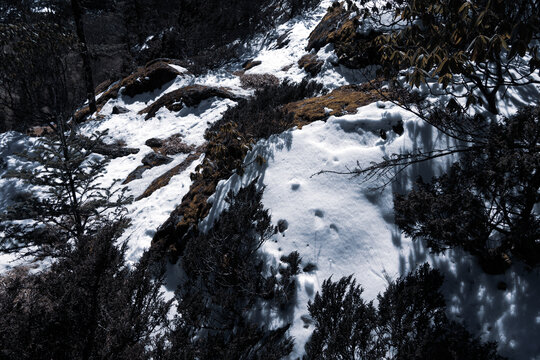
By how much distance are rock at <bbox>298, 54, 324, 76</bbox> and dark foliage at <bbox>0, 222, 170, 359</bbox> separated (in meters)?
7.91

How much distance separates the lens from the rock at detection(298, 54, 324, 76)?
9033 mm

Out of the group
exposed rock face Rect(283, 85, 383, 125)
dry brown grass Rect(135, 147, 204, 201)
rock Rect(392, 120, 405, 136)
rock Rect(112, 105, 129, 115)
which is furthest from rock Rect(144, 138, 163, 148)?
rock Rect(392, 120, 405, 136)

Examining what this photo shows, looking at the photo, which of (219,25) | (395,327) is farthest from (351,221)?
(219,25)

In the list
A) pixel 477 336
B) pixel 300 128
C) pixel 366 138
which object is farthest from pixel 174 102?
pixel 477 336

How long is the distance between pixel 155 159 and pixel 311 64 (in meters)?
6.12

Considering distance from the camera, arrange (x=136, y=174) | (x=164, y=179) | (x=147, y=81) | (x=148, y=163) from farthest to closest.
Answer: (x=147, y=81) → (x=148, y=163) → (x=136, y=174) → (x=164, y=179)

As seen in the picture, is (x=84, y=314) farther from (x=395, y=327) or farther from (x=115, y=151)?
(x=115, y=151)

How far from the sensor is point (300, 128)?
4.84 m

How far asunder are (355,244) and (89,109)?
14048 millimetres

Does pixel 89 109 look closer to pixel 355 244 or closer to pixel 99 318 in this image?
pixel 99 318

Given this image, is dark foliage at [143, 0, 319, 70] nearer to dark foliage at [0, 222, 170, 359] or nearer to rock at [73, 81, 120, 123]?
rock at [73, 81, 120, 123]

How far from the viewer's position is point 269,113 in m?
5.62

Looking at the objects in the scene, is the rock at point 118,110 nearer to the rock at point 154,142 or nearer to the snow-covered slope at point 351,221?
the rock at point 154,142

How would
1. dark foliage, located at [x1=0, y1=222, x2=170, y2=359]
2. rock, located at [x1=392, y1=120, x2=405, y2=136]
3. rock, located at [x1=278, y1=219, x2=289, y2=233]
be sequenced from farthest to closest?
rock, located at [x1=392, y1=120, x2=405, y2=136] → rock, located at [x1=278, y1=219, x2=289, y2=233] → dark foliage, located at [x1=0, y1=222, x2=170, y2=359]
